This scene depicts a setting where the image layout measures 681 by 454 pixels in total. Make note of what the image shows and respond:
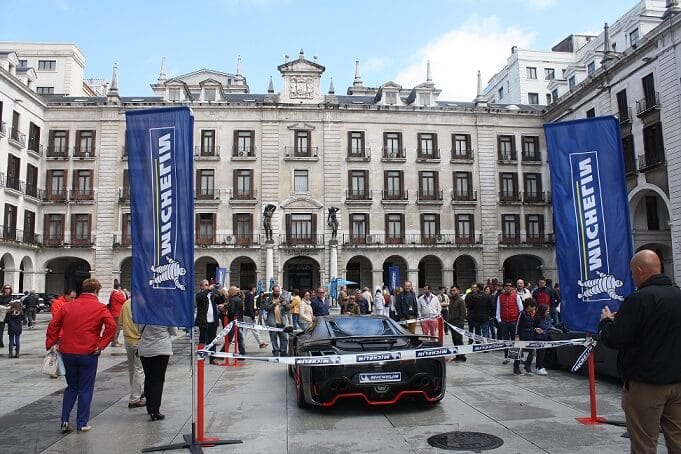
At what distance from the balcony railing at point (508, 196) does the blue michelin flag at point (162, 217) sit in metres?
36.9

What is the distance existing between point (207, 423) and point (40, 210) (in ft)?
122

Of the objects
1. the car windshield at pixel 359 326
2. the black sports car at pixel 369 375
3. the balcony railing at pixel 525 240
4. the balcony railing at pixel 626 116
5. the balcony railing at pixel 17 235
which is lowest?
the black sports car at pixel 369 375

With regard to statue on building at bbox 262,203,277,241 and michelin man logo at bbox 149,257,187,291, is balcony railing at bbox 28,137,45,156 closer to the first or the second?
statue on building at bbox 262,203,277,241

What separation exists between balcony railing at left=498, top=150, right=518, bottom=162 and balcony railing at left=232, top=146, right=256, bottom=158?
18879 mm

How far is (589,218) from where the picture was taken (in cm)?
687

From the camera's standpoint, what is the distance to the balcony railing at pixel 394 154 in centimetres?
4012

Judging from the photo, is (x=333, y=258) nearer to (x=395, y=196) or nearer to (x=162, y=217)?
(x=395, y=196)

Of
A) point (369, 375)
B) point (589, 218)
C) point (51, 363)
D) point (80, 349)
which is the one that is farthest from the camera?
point (51, 363)

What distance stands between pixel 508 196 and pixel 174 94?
86.6 feet

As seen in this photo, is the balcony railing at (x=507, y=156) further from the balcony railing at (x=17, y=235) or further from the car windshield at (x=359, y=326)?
the car windshield at (x=359, y=326)

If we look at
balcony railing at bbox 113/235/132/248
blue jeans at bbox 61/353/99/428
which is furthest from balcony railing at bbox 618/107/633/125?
balcony railing at bbox 113/235/132/248

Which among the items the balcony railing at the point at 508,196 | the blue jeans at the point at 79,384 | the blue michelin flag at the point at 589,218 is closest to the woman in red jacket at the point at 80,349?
the blue jeans at the point at 79,384

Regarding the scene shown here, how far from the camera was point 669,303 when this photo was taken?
13.2 ft

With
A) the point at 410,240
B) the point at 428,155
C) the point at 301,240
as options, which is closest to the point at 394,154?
the point at 428,155
